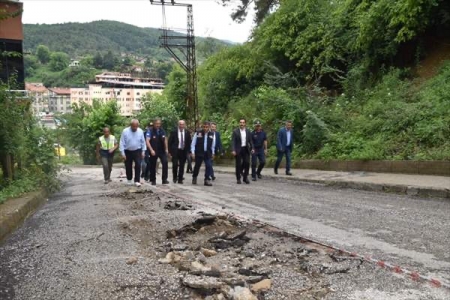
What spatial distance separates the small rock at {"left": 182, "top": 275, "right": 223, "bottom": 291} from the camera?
3.68 m

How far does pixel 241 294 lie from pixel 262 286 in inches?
10.7

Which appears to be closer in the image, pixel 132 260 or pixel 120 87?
pixel 132 260

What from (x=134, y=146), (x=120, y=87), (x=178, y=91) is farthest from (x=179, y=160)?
(x=120, y=87)

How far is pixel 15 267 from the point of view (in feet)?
15.7

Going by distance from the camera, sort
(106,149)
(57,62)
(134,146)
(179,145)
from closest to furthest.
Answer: (134,146) → (179,145) → (106,149) → (57,62)

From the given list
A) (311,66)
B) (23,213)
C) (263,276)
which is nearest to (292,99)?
(311,66)

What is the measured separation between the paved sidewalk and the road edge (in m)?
7.17

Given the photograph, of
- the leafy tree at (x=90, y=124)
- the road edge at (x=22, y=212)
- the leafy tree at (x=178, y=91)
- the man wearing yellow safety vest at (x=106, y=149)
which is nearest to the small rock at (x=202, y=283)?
the road edge at (x=22, y=212)

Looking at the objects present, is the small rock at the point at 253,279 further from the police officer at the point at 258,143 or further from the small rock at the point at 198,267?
the police officer at the point at 258,143

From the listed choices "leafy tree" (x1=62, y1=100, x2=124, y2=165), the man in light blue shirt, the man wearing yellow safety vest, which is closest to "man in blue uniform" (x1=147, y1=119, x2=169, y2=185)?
the man in light blue shirt

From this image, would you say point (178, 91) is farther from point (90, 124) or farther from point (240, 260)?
point (240, 260)

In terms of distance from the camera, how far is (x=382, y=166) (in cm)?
1246

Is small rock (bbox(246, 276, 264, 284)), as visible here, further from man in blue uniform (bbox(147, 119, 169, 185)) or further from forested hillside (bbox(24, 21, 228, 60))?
forested hillside (bbox(24, 21, 228, 60))

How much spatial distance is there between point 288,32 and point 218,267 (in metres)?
20.2
